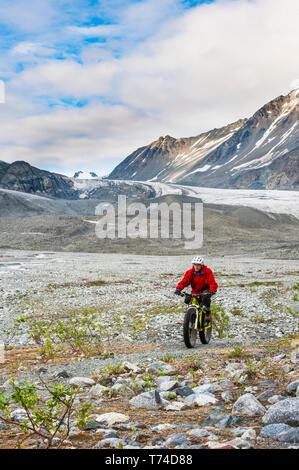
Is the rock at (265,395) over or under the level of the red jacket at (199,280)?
under

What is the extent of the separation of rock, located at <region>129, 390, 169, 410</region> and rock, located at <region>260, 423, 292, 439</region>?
7.16 ft

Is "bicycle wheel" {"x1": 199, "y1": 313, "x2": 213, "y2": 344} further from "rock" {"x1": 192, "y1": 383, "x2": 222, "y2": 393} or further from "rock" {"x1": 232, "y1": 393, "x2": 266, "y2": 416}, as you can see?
"rock" {"x1": 232, "y1": 393, "x2": 266, "y2": 416}

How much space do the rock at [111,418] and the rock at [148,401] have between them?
0.73 m

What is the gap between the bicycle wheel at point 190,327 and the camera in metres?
11.4

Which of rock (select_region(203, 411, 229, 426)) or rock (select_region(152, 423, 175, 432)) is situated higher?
rock (select_region(203, 411, 229, 426))

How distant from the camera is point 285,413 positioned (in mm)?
5316

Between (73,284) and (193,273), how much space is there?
2307 centimetres

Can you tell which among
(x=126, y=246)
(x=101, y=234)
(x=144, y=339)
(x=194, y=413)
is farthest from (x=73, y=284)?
(x=101, y=234)

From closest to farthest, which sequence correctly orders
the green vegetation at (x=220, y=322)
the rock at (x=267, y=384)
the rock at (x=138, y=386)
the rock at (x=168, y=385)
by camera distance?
the rock at (x=267, y=384), the rock at (x=168, y=385), the rock at (x=138, y=386), the green vegetation at (x=220, y=322)

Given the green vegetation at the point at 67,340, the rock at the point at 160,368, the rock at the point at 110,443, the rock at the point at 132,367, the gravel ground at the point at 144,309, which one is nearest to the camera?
the rock at the point at 110,443

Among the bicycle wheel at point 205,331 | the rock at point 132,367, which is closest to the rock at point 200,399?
the rock at point 132,367

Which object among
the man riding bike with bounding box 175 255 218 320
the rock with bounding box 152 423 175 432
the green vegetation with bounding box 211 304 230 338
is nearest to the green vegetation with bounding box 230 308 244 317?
the green vegetation with bounding box 211 304 230 338

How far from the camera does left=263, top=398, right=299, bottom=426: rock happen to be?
205 inches

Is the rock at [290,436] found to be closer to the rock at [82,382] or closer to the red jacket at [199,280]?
the rock at [82,382]
